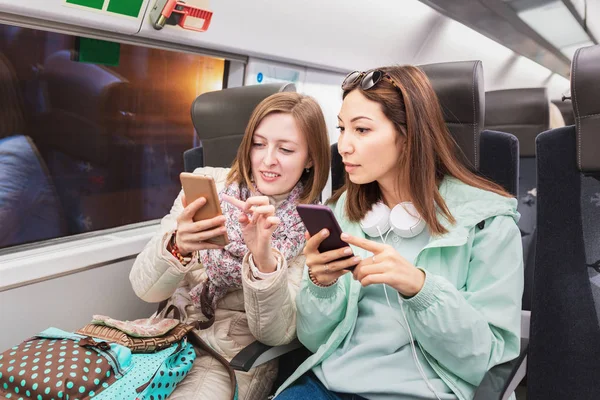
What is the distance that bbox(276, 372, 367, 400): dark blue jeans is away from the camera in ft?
5.12

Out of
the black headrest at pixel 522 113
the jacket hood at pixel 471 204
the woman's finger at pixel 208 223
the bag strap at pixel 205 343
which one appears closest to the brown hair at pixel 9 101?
the bag strap at pixel 205 343

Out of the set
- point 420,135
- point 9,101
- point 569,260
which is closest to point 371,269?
point 420,135

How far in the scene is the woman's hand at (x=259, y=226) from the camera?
1501 mm

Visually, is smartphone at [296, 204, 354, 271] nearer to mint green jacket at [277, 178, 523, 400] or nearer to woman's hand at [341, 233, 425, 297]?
woman's hand at [341, 233, 425, 297]

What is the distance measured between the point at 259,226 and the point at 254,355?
1.42 ft

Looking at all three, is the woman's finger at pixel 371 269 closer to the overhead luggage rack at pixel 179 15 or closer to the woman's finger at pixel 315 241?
the woman's finger at pixel 315 241

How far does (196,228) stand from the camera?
1.60 metres

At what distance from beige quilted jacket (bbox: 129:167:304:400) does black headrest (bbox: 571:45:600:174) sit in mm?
973

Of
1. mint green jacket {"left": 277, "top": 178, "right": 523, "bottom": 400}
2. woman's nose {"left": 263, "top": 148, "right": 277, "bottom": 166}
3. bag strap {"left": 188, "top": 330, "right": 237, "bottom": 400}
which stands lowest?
bag strap {"left": 188, "top": 330, "right": 237, "bottom": 400}

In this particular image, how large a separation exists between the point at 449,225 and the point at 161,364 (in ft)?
3.21

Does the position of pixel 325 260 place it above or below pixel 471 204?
below

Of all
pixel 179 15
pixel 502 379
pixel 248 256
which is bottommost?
pixel 502 379

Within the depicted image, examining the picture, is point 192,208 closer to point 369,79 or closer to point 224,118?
point 369,79

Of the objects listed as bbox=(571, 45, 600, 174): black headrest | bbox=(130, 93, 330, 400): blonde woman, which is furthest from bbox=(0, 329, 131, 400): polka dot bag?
bbox=(571, 45, 600, 174): black headrest
